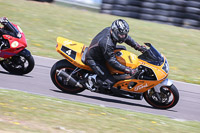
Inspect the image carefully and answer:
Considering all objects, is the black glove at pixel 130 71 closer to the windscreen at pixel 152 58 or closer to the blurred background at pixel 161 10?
the windscreen at pixel 152 58

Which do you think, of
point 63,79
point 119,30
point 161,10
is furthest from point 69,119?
point 161,10

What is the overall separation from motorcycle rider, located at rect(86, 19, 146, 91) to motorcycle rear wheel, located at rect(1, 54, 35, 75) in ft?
5.20

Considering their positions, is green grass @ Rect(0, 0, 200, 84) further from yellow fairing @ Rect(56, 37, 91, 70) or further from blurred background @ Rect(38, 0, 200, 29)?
yellow fairing @ Rect(56, 37, 91, 70)

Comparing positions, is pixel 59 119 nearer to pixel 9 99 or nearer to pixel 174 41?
pixel 9 99

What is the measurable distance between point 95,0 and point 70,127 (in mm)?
12164

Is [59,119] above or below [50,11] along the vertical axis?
below

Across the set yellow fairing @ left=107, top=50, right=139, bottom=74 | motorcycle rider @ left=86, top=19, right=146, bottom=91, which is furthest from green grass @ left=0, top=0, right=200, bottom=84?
motorcycle rider @ left=86, top=19, right=146, bottom=91

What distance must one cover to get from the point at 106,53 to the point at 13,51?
7.42 ft

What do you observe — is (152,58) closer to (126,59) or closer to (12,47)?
(126,59)

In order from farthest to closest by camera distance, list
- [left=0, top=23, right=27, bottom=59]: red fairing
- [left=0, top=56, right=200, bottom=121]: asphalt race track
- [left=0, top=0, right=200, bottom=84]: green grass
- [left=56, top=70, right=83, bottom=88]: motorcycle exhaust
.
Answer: [left=0, top=0, right=200, bottom=84]: green grass → [left=0, top=23, right=27, bottom=59]: red fairing → [left=56, top=70, right=83, bottom=88]: motorcycle exhaust → [left=0, top=56, right=200, bottom=121]: asphalt race track

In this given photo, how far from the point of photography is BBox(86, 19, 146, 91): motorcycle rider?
6551 millimetres

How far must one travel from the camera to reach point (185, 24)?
49.3 ft

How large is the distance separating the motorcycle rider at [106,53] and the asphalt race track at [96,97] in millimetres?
423

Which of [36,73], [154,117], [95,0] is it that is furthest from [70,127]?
[95,0]
